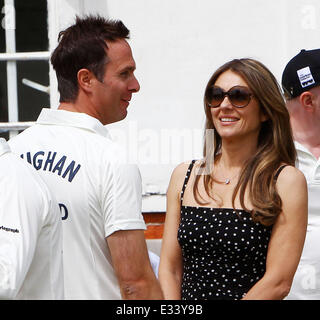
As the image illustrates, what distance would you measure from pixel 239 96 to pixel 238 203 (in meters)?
0.43

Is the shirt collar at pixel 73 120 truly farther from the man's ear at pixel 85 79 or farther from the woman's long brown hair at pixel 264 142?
the woman's long brown hair at pixel 264 142

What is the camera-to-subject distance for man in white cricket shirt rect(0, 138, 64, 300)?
2191 mm

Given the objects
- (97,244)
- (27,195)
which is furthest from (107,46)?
(27,195)

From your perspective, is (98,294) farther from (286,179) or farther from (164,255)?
(286,179)

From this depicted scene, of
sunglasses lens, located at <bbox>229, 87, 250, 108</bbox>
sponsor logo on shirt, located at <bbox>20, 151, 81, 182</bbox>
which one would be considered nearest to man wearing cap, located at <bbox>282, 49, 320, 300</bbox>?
sunglasses lens, located at <bbox>229, 87, 250, 108</bbox>

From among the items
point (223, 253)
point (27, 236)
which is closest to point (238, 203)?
point (223, 253)

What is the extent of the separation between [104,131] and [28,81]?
2.18m

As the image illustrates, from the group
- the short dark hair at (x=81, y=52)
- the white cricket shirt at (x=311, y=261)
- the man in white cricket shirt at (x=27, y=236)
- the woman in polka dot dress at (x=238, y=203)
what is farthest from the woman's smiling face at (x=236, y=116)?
the man in white cricket shirt at (x=27, y=236)

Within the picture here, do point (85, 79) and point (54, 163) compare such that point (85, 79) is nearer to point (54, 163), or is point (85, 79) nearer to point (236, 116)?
point (54, 163)

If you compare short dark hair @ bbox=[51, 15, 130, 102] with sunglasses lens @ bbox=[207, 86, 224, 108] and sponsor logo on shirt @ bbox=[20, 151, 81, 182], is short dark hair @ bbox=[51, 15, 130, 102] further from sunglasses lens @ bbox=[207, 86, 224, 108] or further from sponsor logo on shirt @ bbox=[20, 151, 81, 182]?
sunglasses lens @ bbox=[207, 86, 224, 108]

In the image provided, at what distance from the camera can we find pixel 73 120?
2.91m
